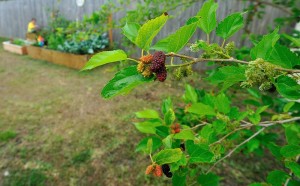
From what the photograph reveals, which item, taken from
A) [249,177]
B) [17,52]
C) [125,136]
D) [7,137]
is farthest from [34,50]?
[249,177]

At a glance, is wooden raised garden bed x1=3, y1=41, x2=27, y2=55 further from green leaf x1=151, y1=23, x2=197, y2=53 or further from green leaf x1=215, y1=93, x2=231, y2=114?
green leaf x1=151, y1=23, x2=197, y2=53

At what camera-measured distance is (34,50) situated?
7418 millimetres

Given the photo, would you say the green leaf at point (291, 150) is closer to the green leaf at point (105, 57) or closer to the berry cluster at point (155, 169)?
the berry cluster at point (155, 169)

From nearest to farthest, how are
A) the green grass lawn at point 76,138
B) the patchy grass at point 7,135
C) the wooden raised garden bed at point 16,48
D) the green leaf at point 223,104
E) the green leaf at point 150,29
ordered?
the green leaf at point 150,29 < the green leaf at point 223,104 < the green grass lawn at point 76,138 < the patchy grass at point 7,135 < the wooden raised garden bed at point 16,48

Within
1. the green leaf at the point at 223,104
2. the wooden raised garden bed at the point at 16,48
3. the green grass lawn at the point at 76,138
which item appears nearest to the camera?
the green leaf at the point at 223,104

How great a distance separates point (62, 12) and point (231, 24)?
28.6ft

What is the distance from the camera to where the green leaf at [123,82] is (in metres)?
0.57

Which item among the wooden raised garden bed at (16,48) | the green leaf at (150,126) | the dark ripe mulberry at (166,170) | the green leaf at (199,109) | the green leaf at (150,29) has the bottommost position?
the wooden raised garden bed at (16,48)

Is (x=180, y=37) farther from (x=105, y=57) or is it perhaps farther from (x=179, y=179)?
(x=179, y=179)

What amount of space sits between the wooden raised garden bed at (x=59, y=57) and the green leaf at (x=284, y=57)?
5.90 metres

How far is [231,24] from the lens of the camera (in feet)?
2.30

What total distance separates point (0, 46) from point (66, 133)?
7.87 meters

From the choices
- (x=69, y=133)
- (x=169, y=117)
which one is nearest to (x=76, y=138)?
(x=69, y=133)

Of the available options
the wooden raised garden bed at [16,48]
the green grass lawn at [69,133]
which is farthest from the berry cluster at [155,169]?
the wooden raised garden bed at [16,48]
